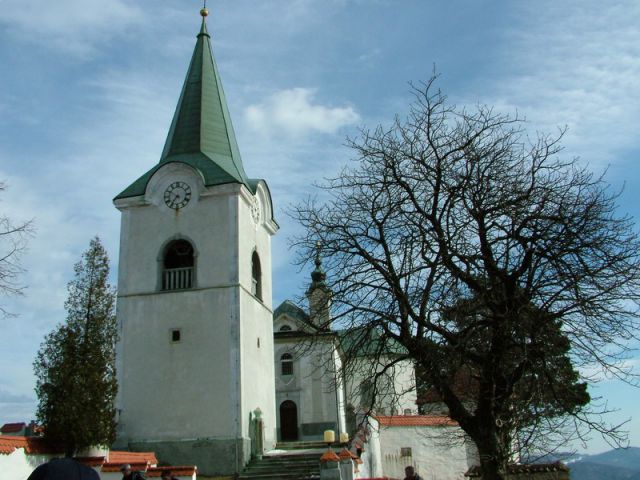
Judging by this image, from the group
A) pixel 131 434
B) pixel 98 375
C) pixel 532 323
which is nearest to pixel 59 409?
pixel 98 375

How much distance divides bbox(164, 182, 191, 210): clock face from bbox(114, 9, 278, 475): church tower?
0.12 feet

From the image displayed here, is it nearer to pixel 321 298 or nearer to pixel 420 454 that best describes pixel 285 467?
pixel 420 454

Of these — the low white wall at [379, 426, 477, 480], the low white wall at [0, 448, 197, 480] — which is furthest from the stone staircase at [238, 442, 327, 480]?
the low white wall at [0, 448, 197, 480]

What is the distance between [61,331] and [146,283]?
272 inches

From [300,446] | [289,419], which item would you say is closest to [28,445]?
[300,446]

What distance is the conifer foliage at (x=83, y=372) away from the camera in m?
16.4

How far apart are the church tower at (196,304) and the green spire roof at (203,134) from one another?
6 cm

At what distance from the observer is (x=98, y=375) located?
17.5m

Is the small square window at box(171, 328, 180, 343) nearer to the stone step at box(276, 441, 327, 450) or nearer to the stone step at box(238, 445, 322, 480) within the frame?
the stone step at box(238, 445, 322, 480)

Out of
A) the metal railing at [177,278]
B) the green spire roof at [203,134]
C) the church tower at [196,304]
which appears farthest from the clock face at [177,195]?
the metal railing at [177,278]

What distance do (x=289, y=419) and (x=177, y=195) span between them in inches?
669

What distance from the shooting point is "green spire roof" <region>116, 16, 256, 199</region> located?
25359mm

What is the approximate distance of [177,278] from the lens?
2427 centimetres

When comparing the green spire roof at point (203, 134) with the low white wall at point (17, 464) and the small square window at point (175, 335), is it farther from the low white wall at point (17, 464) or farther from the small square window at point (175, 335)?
the low white wall at point (17, 464)
